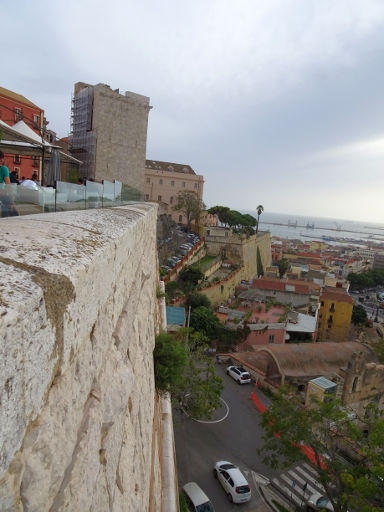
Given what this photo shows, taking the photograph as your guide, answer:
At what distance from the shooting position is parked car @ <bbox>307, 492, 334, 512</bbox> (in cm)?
1050

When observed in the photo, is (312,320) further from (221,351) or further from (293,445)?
(293,445)

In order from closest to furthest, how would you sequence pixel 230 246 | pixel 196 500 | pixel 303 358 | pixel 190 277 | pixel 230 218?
pixel 196 500 → pixel 303 358 → pixel 190 277 → pixel 230 246 → pixel 230 218

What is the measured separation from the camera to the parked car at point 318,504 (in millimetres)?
10502

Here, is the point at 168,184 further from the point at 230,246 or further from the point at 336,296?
the point at 336,296

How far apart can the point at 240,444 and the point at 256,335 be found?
1076 centimetres

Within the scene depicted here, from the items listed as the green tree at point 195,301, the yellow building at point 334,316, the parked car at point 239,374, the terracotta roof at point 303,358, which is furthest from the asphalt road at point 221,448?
the yellow building at point 334,316

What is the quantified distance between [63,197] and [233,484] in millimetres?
10216

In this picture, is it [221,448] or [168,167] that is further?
[168,167]

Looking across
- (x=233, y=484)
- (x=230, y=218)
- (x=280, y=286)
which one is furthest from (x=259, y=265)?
(x=233, y=484)

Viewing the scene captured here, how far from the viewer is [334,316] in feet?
107

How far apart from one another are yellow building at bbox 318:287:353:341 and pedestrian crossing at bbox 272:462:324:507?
2224 centimetres

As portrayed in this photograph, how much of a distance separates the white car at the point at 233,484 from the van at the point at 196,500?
4.29 ft

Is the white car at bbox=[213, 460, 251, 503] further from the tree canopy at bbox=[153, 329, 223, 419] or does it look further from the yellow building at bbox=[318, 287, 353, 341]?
the yellow building at bbox=[318, 287, 353, 341]

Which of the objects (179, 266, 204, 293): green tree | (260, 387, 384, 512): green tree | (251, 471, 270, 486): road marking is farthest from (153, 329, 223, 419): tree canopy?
(179, 266, 204, 293): green tree
